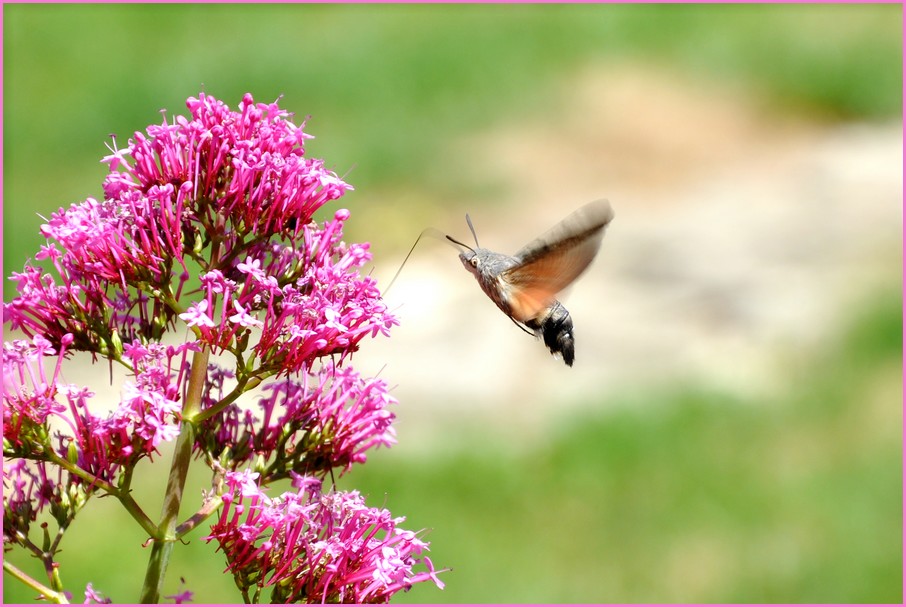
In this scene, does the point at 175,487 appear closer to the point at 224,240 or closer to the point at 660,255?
the point at 224,240

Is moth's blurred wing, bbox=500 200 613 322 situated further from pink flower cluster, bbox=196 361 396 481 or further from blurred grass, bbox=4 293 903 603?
blurred grass, bbox=4 293 903 603

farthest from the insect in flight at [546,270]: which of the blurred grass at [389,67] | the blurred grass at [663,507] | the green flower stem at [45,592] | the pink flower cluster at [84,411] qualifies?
the blurred grass at [389,67]

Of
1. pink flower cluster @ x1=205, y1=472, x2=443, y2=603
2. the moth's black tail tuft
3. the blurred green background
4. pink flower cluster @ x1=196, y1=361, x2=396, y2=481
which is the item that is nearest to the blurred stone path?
the blurred green background

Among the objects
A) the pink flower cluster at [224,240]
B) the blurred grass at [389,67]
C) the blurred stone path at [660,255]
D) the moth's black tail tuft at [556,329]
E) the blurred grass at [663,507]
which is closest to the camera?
the pink flower cluster at [224,240]

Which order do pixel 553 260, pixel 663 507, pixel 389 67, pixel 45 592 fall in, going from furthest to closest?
pixel 389 67
pixel 663 507
pixel 553 260
pixel 45 592

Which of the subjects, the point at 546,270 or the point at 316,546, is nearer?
the point at 316,546

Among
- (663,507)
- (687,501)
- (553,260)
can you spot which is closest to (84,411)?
(553,260)

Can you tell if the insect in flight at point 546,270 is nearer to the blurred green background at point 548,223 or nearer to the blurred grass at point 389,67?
the blurred green background at point 548,223
